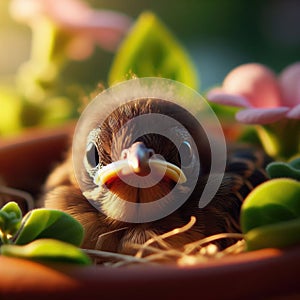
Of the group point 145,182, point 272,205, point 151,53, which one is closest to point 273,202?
point 272,205

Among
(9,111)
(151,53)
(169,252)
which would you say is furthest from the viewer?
(9,111)

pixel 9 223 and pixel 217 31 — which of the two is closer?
pixel 9 223

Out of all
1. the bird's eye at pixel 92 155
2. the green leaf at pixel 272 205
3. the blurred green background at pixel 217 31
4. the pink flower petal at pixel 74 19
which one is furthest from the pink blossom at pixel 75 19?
the blurred green background at pixel 217 31

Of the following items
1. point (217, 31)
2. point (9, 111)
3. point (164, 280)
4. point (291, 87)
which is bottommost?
point (164, 280)

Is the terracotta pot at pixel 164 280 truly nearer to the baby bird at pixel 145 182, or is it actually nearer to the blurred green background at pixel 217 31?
the baby bird at pixel 145 182

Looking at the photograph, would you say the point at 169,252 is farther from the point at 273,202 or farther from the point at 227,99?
the point at 227,99

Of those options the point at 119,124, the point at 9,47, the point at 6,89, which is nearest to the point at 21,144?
the point at 6,89

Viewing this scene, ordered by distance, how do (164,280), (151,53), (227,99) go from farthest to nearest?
(151,53)
(227,99)
(164,280)

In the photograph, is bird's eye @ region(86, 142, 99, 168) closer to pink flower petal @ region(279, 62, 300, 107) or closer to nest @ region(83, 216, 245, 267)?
nest @ region(83, 216, 245, 267)
